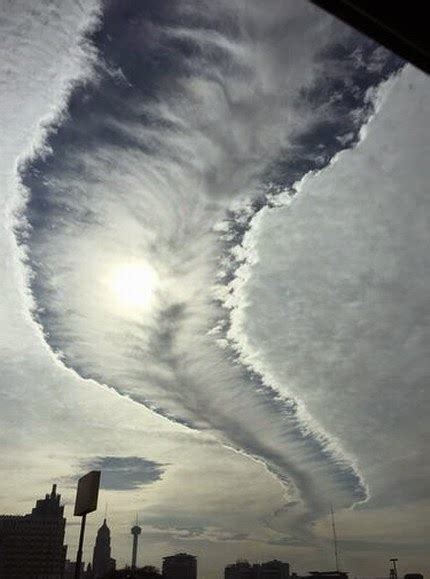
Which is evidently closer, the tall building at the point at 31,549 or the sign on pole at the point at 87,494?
the sign on pole at the point at 87,494

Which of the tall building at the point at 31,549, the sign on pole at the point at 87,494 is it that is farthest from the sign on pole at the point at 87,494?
the tall building at the point at 31,549

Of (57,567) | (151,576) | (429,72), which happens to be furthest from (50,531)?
(429,72)

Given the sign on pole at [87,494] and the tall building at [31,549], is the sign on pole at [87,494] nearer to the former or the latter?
the sign on pole at [87,494]

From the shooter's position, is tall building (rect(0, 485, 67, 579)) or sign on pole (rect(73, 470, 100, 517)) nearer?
sign on pole (rect(73, 470, 100, 517))

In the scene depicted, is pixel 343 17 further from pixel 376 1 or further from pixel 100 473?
pixel 100 473

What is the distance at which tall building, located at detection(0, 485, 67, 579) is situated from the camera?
582 feet

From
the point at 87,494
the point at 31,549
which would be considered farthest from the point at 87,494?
the point at 31,549

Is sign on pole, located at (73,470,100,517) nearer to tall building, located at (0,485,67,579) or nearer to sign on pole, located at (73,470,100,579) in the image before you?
sign on pole, located at (73,470,100,579)

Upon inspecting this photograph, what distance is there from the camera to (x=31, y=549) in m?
181

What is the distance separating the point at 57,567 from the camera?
183 m

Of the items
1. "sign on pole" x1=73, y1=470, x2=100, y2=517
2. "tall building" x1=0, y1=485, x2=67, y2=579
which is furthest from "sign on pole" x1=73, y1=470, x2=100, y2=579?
"tall building" x1=0, y1=485, x2=67, y2=579

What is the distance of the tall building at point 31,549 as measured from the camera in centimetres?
17738

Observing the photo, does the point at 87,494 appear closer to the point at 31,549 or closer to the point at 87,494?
the point at 87,494

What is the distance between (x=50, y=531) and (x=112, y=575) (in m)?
89.1
